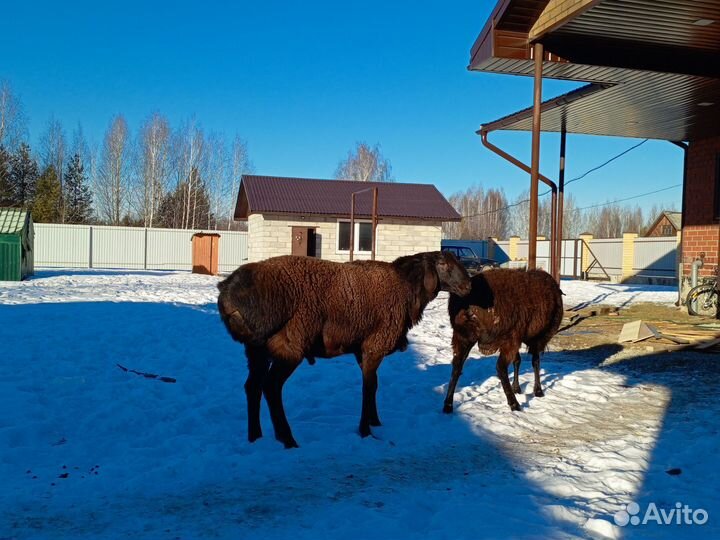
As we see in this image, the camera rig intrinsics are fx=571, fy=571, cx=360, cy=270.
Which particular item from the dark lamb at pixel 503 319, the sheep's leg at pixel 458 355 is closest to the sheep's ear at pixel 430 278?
the dark lamb at pixel 503 319

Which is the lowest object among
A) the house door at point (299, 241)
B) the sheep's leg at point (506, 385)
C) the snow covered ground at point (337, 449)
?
the snow covered ground at point (337, 449)

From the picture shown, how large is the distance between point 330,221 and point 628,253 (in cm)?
1840

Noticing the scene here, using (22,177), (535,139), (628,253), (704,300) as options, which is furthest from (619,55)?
(22,177)

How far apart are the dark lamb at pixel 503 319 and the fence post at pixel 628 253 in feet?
89.4

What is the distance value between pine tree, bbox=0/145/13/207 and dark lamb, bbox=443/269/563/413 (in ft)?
151

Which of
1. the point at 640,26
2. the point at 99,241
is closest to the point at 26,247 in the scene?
the point at 99,241

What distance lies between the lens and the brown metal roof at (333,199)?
Result: 23872mm

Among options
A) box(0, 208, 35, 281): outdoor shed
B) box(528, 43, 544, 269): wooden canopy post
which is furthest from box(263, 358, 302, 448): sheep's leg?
box(0, 208, 35, 281): outdoor shed

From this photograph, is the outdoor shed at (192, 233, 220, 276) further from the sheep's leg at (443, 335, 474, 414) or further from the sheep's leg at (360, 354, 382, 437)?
the sheep's leg at (360, 354, 382, 437)

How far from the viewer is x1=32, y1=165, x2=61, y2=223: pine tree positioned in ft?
145

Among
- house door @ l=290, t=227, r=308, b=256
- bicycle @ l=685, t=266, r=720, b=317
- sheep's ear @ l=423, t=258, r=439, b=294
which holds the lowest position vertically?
bicycle @ l=685, t=266, r=720, b=317

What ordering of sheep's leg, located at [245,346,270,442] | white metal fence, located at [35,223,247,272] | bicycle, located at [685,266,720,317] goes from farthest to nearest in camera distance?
1. white metal fence, located at [35,223,247,272]
2. bicycle, located at [685,266,720,317]
3. sheep's leg, located at [245,346,270,442]

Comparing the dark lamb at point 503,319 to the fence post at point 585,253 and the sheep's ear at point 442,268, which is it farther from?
the fence post at point 585,253

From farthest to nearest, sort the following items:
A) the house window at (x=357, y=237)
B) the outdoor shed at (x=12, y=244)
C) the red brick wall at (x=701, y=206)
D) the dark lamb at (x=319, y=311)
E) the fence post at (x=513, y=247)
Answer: the fence post at (x=513, y=247)
the house window at (x=357, y=237)
the outdoor shed at (x=12, y=244)
the red brick wall at (x=701, y=206)
the dark lamb at (x=319, y=311)
